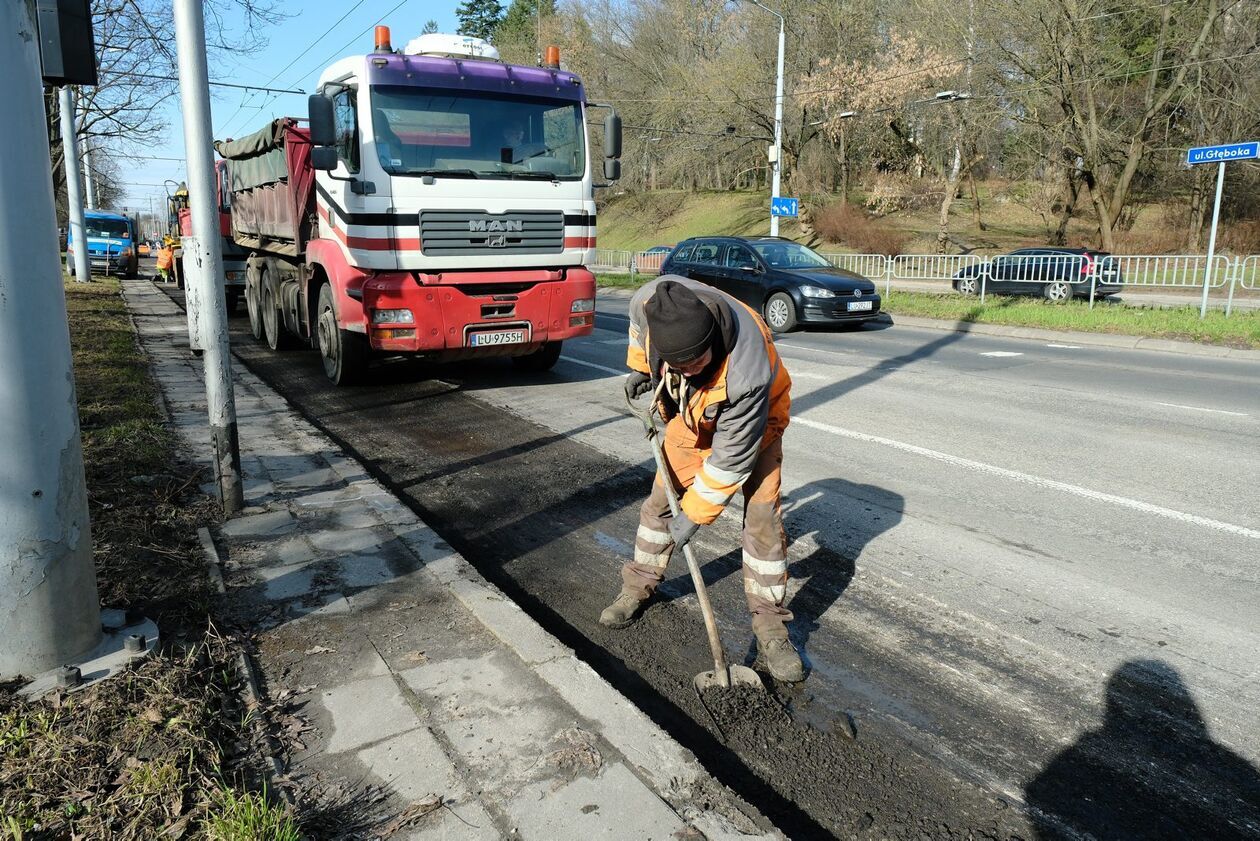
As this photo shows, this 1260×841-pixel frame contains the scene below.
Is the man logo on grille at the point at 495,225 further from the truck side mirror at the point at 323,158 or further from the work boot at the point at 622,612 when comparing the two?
the work boot at the point at 622,612

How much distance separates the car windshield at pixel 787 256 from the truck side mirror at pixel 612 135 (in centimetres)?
770

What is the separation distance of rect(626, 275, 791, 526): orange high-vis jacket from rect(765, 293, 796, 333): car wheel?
12217 millimetres

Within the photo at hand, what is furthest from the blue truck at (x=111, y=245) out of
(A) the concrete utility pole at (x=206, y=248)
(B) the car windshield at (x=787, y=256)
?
(A) the concrete utility pole at (x=206, y=248)

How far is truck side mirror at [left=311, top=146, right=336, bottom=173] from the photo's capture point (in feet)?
25.8

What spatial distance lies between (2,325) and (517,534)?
2.76 meters

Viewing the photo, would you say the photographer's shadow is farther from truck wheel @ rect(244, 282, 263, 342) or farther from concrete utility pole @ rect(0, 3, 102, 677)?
truck wheel @ rect(244, 282, 263, 342)

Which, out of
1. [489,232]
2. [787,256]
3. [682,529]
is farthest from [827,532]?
[787,256]

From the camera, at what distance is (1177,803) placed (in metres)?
2.67

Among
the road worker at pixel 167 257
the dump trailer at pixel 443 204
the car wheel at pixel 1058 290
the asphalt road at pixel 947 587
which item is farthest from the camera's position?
the road worker at pixel 167 257

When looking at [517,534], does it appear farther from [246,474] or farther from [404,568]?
[246,474]

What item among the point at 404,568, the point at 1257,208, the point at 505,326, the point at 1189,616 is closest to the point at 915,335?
the point at 505,326

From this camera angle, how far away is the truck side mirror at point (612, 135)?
8816mm

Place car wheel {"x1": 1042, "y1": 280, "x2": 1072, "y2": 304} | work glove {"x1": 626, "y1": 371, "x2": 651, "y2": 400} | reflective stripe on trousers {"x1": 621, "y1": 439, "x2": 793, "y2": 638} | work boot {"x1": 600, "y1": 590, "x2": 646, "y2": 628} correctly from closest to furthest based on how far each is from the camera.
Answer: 1. reflective stripe on trousers {"x1": 621, "y1": 439, "x2": 793, "y2": 638}
2. work boot {"x1": 600, "y1": 590, "x2": 646, "y2": 628}
3. work glove {"x1": 626, "y1": 371, "x2": 651, "y2": 400}
4. car wheel {"x1": 1042, "y1": 280, "x2": 1072, "y2": 304}

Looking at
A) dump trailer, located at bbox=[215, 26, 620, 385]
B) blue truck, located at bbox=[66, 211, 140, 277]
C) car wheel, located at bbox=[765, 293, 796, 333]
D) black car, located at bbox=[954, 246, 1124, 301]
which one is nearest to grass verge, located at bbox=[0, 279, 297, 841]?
dump trailer, located at bbox=[215, 26, 620, 385]
